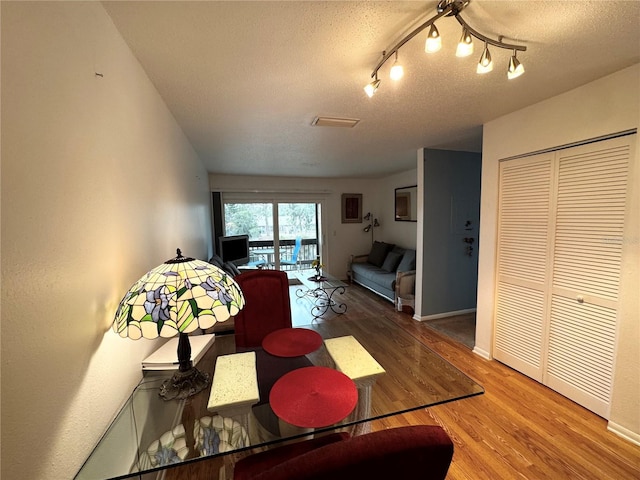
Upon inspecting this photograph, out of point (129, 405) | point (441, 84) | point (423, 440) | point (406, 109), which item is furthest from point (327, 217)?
point (423, 440)

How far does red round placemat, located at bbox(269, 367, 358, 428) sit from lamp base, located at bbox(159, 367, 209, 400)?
0.33 meters

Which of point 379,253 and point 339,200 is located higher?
point 339,200

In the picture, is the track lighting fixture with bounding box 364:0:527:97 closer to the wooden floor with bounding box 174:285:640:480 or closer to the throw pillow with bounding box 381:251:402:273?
the wooden floor with bounding box 174:285:640:480

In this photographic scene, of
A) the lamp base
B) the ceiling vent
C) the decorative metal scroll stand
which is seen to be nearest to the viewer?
the lamp base

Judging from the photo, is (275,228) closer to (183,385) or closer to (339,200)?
(339,200)

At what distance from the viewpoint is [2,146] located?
53cm

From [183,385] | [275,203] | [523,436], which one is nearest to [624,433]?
[523,436]

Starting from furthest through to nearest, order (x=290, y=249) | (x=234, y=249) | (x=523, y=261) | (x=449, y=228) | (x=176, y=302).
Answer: (x=290, y=249) → (x=234, y=249) → (x=449, y=228) → (x=523, y=261) → (x=176, y=302)

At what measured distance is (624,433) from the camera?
158 cm

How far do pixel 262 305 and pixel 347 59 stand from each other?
5.27ft

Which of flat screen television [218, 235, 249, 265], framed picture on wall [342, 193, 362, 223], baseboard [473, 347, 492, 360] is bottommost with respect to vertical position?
baseboard [473, 347, 492, 360]

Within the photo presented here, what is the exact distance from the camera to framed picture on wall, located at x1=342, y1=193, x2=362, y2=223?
5.59 metres

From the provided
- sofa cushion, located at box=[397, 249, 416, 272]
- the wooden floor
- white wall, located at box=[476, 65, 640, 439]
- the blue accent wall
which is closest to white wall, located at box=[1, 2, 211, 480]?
the wooden floor

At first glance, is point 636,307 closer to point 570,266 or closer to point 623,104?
point 570,266
